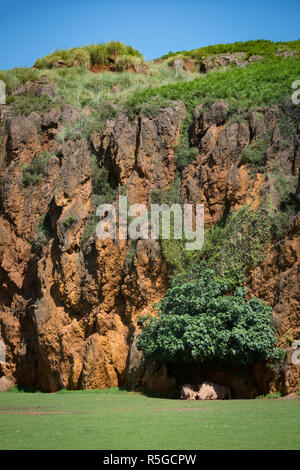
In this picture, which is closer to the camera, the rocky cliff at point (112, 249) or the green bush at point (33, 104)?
the rocky cliff at point (112, 249)

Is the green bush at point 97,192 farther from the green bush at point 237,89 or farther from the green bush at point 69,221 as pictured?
the green bush at point 237,89

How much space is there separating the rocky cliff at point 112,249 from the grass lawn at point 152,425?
164 inches

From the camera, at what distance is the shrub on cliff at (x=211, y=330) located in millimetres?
16672

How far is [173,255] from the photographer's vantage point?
21.2 meters

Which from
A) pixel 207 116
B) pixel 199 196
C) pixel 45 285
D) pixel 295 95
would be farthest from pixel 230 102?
pixel 45 285

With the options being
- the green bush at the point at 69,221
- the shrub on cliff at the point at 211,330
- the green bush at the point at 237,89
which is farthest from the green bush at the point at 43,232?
the shrub on cliff at the point at 211,330

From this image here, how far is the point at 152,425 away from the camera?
35.5ft

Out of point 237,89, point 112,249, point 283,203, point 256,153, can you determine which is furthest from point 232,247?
point 237,89

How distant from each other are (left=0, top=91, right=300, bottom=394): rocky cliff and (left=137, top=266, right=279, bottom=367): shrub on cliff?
2.59 feet

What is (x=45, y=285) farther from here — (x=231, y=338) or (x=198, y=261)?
(x=231, y=338)

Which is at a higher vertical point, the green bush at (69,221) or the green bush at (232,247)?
the green bush at (69,221)

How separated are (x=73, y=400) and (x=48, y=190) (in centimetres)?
1229

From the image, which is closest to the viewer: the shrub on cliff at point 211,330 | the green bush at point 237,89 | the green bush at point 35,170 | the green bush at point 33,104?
the shrub on cliff at point 211,330

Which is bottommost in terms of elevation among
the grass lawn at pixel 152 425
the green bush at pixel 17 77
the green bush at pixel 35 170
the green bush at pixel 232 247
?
the grass lawn at pixel 152 425
